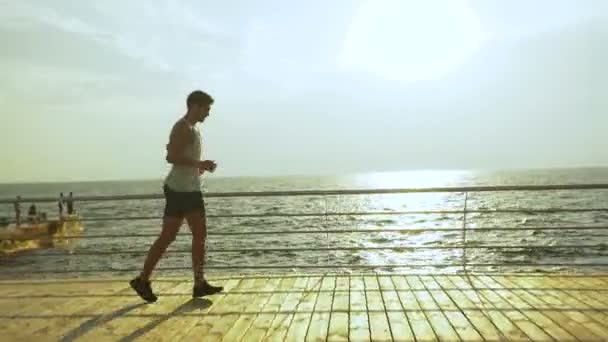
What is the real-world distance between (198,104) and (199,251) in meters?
1.32

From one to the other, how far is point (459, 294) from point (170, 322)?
8.14ft

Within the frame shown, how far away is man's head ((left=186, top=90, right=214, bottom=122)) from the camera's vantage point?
181 inches

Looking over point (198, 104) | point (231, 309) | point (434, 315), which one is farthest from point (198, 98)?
point (434, 315)

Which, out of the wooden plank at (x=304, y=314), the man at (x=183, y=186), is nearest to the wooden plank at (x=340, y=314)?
the wooden plank at (x=304, y=314)

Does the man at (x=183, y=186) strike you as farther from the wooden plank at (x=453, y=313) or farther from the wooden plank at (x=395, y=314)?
the wooden plank at (x=453, y=313)

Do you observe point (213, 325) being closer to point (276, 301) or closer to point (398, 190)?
point (276, 301)

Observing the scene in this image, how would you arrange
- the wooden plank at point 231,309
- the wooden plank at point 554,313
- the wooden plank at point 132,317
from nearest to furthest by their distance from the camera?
the wooden plank at point 554,313, the wooden plank at point 231,309, the wooden plank at point 132,317

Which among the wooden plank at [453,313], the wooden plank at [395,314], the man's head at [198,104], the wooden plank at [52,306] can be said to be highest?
the man's head at [198,104]

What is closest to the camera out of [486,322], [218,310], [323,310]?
[486,322]

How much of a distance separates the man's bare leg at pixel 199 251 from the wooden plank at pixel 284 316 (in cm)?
70

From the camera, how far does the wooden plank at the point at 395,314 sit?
347 centimetres

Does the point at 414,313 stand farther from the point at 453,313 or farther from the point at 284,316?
the point at 284,316

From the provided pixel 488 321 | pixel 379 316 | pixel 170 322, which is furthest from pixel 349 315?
pixel 170 322

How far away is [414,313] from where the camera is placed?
4008 millimetres
